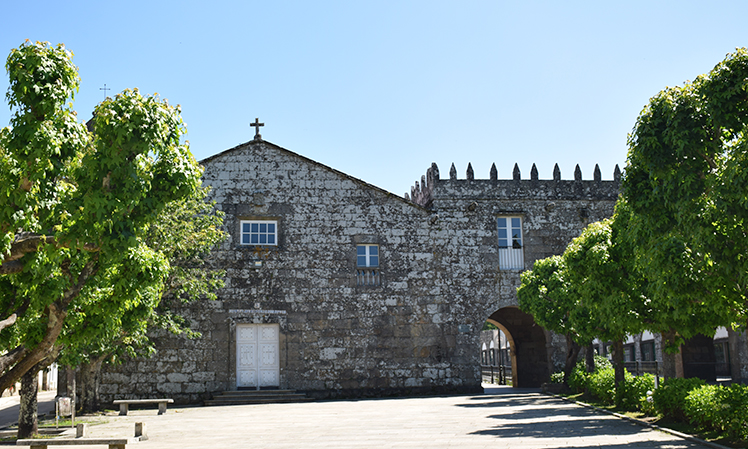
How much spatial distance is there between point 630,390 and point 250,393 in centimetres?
1141

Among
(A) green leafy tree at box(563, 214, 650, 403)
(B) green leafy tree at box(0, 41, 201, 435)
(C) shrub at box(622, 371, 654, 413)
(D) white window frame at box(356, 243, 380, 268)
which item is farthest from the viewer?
(D) white window frame at box(356, 243, 380, 268)

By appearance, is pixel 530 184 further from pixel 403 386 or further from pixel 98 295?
pixel 98 295

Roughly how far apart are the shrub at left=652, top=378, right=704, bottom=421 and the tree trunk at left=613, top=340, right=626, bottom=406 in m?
2.47

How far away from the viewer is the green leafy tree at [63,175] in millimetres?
8008

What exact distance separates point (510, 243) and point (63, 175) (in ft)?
56.6

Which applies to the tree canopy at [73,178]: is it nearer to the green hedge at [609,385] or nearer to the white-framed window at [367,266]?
the green hedge at [609,385]

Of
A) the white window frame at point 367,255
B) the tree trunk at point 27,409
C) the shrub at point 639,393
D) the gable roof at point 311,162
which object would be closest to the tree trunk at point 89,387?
Result: the tree trunk at point 27,409

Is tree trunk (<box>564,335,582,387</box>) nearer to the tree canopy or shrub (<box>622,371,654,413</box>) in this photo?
shrub (<box>622,371,654,413</box>)

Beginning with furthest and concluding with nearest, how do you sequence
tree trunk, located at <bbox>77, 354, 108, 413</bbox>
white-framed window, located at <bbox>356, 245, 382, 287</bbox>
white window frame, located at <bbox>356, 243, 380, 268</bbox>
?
white window frame, located at <bbox>356, 243, 380, 268</bbox> → white-framed window, located at <bbox>356, 245, 382, 287</bbox> → tree trunk, located at <bbox>77, 354, 108, 413</bbox>

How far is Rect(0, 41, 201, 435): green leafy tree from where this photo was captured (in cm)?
801

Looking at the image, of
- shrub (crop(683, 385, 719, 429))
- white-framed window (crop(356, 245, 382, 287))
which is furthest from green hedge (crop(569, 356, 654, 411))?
white-framed window (crop(356, 245, 382, 287))

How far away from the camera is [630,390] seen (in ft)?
47.1

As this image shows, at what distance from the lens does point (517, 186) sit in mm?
23812

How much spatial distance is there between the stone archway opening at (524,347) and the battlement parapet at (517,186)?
219 inches
